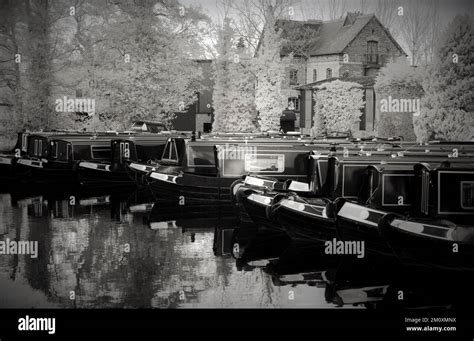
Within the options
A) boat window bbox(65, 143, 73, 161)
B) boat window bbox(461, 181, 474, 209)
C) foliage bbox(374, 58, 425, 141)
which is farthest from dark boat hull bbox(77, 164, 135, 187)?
boat window bbox(461, 181, 474, 209)

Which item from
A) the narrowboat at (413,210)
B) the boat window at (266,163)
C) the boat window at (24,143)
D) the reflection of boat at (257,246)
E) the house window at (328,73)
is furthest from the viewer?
the house window at (328,73)

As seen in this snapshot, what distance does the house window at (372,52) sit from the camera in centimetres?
3820

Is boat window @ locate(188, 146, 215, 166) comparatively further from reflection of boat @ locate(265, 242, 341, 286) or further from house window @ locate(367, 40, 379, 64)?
house window @ locate(367, 40, 379, 64)

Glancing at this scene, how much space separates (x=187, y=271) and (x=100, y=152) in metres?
14.2

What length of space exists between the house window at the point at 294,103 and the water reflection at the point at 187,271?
1159 inches

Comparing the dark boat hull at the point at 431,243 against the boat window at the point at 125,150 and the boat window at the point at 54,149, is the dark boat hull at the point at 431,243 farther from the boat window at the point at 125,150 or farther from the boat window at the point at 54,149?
the boat window at the point at 54,149

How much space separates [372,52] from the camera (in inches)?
1533

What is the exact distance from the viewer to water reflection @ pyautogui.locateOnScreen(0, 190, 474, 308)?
29.8 ft

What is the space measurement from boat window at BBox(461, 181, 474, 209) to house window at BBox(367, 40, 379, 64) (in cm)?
2782

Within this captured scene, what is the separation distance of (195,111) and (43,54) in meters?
18.8

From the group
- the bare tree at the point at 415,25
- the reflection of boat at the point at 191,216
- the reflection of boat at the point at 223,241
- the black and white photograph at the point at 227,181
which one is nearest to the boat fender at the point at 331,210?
the black and white photograph at the point at 227,181

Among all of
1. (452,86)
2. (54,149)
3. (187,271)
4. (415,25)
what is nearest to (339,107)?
(415,25)

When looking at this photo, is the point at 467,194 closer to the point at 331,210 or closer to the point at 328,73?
the point at 331,210

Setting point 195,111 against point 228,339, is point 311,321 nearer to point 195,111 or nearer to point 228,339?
point 228,339
